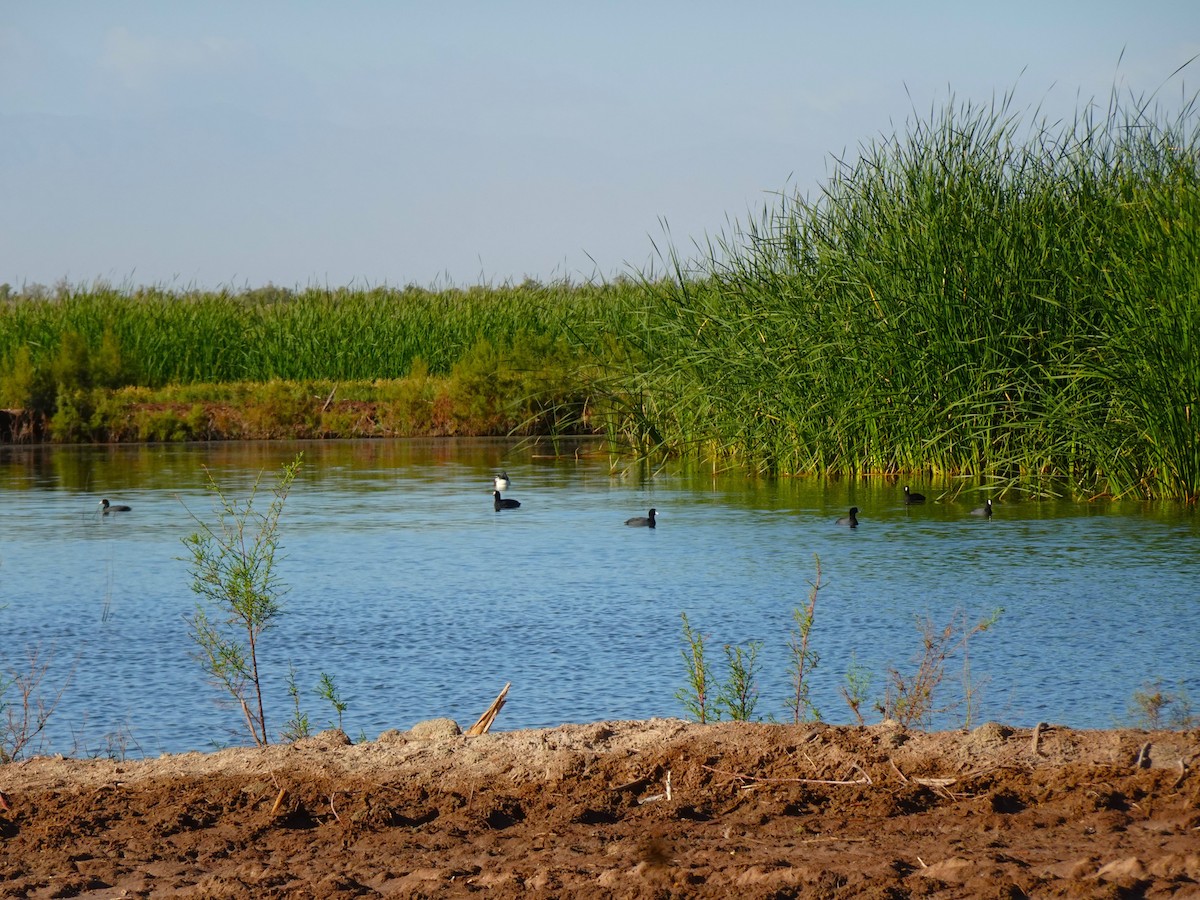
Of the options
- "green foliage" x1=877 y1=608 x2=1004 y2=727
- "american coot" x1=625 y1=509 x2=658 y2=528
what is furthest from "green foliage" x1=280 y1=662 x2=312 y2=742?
"american coot" x1=625 y1=509 x2=658 y2=528

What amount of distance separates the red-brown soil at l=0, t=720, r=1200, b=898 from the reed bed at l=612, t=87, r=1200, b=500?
11046 millimetres

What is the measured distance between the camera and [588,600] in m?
11.5

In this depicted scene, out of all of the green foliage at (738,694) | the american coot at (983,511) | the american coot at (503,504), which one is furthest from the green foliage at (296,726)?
the american coot at (503,504)

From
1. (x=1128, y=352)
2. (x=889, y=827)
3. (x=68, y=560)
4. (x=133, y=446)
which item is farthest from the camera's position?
(x=133, y=446)

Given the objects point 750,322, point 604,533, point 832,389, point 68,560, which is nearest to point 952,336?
point 832,389

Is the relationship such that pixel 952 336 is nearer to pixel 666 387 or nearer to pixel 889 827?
pixel 666 387

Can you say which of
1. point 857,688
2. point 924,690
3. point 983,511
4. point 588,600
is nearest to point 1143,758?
point 924,690

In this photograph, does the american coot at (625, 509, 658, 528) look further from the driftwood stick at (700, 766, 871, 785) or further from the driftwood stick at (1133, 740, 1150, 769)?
the driftwood stick at (1133, 740, 1150, 769)

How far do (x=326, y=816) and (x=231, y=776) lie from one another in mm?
566

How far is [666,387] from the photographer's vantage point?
74.5 ft

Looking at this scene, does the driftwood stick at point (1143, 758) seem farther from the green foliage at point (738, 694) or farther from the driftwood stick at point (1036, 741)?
the green foliage at point (738, 694)

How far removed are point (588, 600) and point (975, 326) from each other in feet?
26.9

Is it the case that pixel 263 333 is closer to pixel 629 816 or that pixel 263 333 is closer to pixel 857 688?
pixel 857 688

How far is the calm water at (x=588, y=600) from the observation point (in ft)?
26.3
